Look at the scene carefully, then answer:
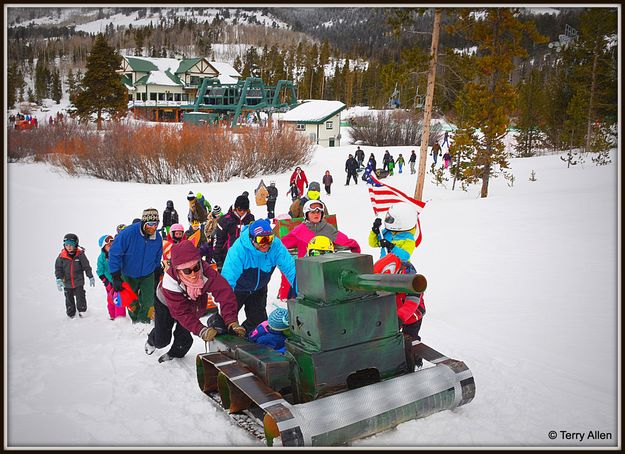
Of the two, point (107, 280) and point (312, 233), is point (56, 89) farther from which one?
point (312, 233)

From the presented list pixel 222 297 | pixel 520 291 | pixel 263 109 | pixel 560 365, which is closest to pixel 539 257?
pixel 520 291

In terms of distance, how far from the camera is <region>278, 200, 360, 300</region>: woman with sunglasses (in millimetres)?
7090

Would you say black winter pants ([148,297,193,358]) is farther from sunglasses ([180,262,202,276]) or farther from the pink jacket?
the pink jacket

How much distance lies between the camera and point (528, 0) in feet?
15.1

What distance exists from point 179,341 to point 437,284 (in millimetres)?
5214

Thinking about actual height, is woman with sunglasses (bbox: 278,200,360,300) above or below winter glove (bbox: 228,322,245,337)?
above

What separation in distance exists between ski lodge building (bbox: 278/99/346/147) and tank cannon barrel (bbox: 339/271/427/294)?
4570 centimetres

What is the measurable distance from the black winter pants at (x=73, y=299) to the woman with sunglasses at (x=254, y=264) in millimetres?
2836

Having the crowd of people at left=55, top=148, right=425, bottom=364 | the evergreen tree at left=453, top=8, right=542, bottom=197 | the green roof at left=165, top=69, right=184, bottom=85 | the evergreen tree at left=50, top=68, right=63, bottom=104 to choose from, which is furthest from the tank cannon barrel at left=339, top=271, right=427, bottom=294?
the evergreen tree at left=50, top=68, right=63, bottom=104

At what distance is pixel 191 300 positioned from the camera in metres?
5.03

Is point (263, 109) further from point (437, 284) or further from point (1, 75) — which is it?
point (1, 75)

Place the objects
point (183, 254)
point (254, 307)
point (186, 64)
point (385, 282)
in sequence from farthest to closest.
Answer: point (186, 64) → point (254, 307) → point (183, 254) → point (385, 282)

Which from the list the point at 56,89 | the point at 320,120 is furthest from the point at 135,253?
the point at 56,89

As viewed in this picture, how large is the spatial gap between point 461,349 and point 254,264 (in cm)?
271
